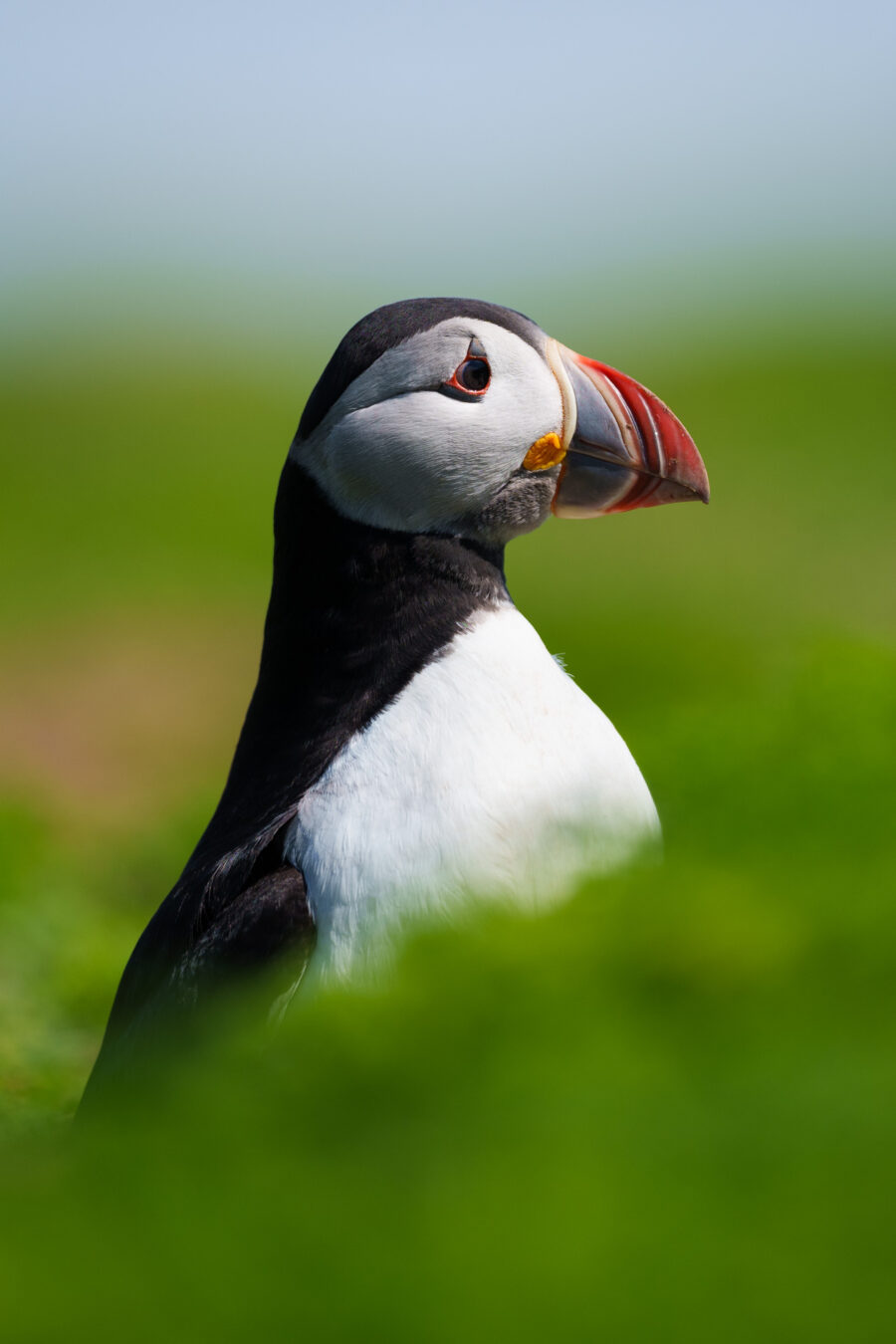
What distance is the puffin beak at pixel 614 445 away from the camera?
3.51 meters

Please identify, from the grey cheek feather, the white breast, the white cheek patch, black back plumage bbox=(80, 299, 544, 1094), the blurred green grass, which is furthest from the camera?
the grey cheek feather

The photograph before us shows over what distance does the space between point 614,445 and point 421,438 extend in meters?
0.51

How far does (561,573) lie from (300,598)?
552 inches

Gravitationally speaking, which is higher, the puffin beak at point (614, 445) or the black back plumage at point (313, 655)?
the puffin beak at point (614, 445)

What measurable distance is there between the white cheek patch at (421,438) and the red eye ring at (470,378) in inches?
0.6

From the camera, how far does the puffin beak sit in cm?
351

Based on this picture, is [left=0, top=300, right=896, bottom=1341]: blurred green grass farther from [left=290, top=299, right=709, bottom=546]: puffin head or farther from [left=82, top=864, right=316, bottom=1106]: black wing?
[left=290, top=299, right=709, bottom=546]: puffin head

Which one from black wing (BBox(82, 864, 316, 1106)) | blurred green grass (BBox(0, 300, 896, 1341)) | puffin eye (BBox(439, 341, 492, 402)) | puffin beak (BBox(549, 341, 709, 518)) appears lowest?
black wing (BBox(82, 864, 316, 1106))

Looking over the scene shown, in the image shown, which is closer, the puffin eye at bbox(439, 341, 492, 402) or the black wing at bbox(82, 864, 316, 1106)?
the black wing at bbox(82, 864, 316, 1106)

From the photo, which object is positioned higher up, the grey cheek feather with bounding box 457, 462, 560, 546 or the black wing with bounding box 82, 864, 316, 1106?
the grey cheek feather with bounding box 457, 462, 560, 546

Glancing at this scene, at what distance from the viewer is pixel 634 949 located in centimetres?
113

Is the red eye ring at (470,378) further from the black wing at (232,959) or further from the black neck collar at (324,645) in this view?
the black wing at (232,959)

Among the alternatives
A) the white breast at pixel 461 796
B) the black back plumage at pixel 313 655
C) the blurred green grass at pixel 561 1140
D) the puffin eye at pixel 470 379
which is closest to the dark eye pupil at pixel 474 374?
the puffin eye at pixel 470 379

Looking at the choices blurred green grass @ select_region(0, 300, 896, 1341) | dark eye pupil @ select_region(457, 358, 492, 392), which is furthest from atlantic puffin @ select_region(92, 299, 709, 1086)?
blurred green grass @ select_region(0, 300, 896, 1341)
